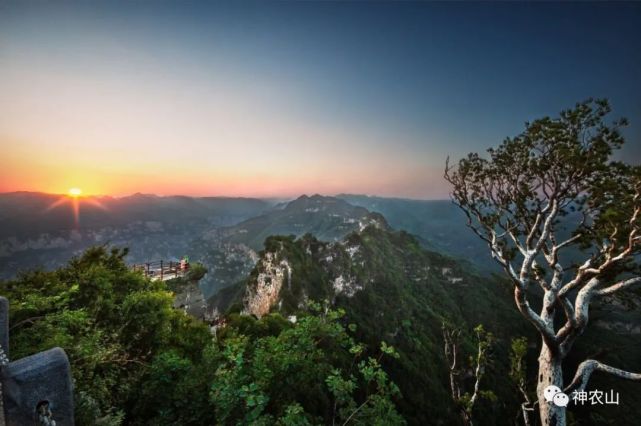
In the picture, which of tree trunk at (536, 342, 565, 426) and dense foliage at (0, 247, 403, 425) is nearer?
dense foliage at (0, 247, 403, 425)

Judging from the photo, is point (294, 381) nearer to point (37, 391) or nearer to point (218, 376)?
point (218, 376)

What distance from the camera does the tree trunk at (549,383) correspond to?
8.82 m

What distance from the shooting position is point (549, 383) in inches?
366

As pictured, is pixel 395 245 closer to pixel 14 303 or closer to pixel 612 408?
pixel 612 408

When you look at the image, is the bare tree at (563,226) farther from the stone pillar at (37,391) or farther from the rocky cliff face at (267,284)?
the rocky cliff face at (267,284)

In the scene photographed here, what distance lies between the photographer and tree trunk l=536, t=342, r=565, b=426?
28.9 ft

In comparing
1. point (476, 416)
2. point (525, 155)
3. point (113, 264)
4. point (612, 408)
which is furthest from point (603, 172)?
point (612, 408)

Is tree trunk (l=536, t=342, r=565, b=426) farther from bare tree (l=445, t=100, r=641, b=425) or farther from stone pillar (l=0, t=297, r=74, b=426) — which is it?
stone pillar (l=0, t=297, r=74, b=426)

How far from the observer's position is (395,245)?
115625 millimetres

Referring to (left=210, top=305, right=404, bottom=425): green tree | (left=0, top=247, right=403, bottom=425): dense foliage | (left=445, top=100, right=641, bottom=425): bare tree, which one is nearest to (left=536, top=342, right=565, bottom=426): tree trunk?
(left=445, top=100, right=641, bottom=425): bare tree

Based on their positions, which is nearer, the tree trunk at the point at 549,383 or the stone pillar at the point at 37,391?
the stone pillar at the point at 37,391
